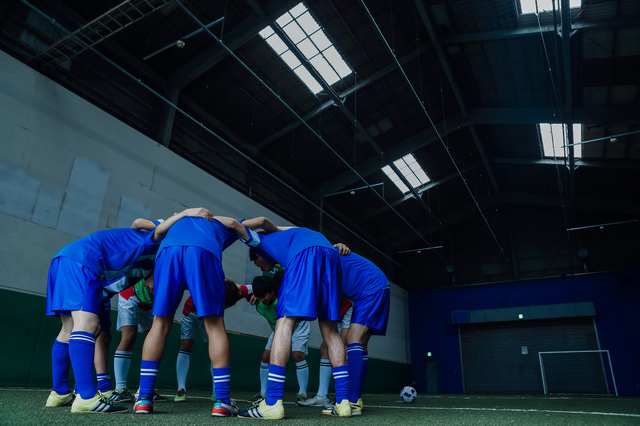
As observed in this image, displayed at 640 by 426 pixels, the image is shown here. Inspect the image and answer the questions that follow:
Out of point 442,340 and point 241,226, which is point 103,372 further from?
point 442,340

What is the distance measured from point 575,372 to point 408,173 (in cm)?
792

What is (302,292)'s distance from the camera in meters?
2.30

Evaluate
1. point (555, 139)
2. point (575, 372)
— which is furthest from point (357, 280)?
point (575, 372)

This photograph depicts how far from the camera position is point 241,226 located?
8.11 feet

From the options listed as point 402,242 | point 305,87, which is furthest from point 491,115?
point 402,242

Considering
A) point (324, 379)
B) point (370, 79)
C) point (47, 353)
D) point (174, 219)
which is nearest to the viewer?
point (174, 219)

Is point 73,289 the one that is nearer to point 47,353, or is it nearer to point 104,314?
point 104,314

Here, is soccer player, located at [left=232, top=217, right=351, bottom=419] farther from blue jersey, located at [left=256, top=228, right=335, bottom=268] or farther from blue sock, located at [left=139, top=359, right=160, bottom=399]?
blue sock, located at [left=139, top=359, right=160, bottom=399]

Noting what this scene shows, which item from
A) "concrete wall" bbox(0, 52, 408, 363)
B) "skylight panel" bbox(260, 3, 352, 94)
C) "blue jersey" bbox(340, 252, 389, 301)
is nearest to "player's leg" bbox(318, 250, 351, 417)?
"blue jersey" bbox(340, 252, 389, 301)

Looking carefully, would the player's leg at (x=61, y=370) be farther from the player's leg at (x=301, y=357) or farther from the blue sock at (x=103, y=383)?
the player's leg at (x=301, y=357)

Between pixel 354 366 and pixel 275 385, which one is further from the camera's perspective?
pixel 354 366

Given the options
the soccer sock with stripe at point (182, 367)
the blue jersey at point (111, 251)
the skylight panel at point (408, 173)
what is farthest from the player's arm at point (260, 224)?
the skylight panel at point (408, 173)

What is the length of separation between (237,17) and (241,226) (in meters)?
6.72

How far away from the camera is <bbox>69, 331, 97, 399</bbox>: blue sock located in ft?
6.54
